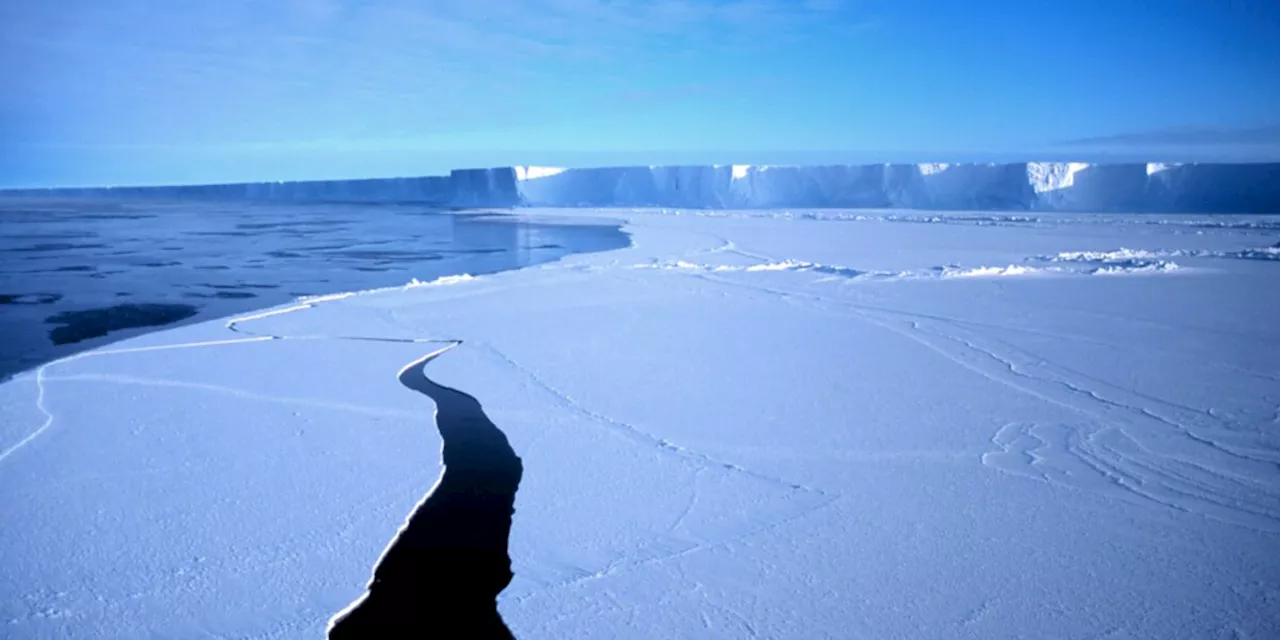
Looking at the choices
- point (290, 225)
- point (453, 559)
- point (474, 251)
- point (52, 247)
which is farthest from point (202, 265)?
point (290, 225)

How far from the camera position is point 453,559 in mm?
2275

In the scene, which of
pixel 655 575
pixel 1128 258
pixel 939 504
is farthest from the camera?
pixel 1128 258

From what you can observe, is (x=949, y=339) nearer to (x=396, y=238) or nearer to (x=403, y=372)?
(x=403, y=372)

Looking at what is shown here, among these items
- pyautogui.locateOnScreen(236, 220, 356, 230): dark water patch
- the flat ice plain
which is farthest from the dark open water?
the flat ice plain

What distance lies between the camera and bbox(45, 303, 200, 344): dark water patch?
16.8 feet

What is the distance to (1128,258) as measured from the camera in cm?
853

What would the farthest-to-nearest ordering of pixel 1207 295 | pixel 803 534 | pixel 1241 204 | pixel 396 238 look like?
pixel 1241 204 → pixel 396 238 → pixel 1207 295 → pixel 803 534

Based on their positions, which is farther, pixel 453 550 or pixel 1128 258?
pixel 1128 258

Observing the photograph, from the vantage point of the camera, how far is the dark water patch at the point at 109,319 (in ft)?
16.8

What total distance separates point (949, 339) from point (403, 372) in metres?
3.11

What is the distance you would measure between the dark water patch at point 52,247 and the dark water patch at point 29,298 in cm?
542

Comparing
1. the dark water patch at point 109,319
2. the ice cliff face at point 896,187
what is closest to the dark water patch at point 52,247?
the dark water patch at point 109,319

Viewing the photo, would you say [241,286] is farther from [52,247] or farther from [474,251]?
[52,247]

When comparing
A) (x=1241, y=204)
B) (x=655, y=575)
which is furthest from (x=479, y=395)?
(x=1241, y=204)
